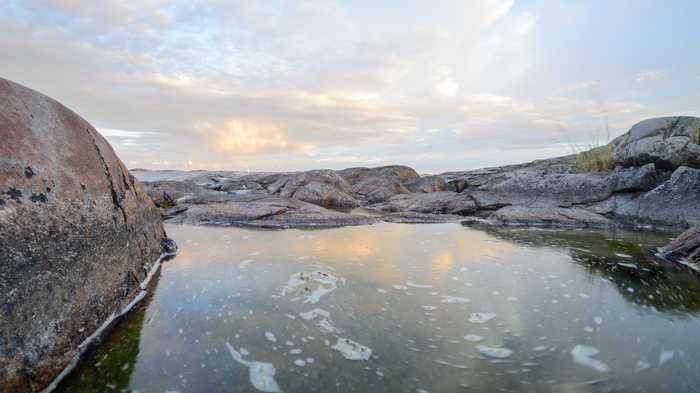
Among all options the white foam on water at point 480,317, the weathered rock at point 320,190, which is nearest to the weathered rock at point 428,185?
the weathered rock at point 320,190

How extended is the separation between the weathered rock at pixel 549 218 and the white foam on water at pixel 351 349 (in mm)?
7172

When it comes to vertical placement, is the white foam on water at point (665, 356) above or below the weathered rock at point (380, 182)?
below

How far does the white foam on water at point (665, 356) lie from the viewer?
2.28 meters

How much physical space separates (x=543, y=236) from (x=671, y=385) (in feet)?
17.2

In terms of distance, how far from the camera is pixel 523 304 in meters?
3.27

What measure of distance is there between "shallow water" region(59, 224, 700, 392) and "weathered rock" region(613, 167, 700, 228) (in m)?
4.64

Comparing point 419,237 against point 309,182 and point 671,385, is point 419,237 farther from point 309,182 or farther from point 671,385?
point 309,182

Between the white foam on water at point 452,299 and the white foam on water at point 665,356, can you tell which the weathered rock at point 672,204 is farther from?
the white foam on water at point 452,299

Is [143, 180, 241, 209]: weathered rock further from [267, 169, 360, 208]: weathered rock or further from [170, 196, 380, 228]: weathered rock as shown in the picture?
[267, 169, 360, 208]: weathered rock

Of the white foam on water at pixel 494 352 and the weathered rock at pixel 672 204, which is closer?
the white foam on water at pixel 494 352

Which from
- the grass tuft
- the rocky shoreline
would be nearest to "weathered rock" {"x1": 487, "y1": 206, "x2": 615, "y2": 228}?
the rocky shoreline

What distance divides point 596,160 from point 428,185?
247 inches

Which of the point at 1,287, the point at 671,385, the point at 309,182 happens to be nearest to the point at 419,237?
the point at 671,385

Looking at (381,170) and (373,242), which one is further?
(381,170)
